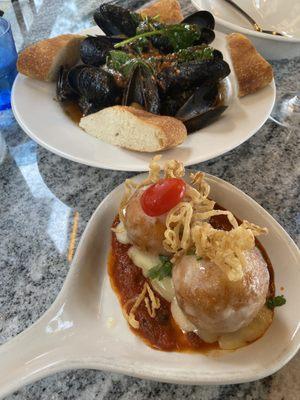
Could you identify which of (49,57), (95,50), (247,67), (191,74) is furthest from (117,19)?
(247,67)

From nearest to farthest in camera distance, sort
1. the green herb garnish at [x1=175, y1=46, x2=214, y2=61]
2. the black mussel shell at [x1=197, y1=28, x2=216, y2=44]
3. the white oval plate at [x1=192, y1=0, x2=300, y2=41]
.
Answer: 1. the green herb garnish at [x1=175, y1=46, x2=214, y2=61]
2. the black mussel shell at [x1=197, y1=28, x2=216, y2=44]
3. the white oval plate at [x1=192, y1=0, x2=300, y2=41]

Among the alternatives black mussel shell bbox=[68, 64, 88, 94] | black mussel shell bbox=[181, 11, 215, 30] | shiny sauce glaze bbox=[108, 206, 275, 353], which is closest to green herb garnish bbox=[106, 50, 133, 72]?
black mussel shell bbox=[68, 64, 88, 94]

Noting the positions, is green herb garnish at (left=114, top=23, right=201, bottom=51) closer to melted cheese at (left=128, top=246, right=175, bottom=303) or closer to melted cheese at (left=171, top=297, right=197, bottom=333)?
melted cheese at (left=128, top=246, right=175, bottom=303)

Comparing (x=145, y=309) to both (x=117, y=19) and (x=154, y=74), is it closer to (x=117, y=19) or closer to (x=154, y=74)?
(x=154, y=74)

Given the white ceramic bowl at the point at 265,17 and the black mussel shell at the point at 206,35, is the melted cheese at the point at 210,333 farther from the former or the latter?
the white ceramic bowl at the point at 265,17

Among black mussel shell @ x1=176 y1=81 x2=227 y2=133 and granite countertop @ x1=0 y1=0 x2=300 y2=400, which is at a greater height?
black mussel shell @ x1=176 y1=81 x2=227 y2=133
